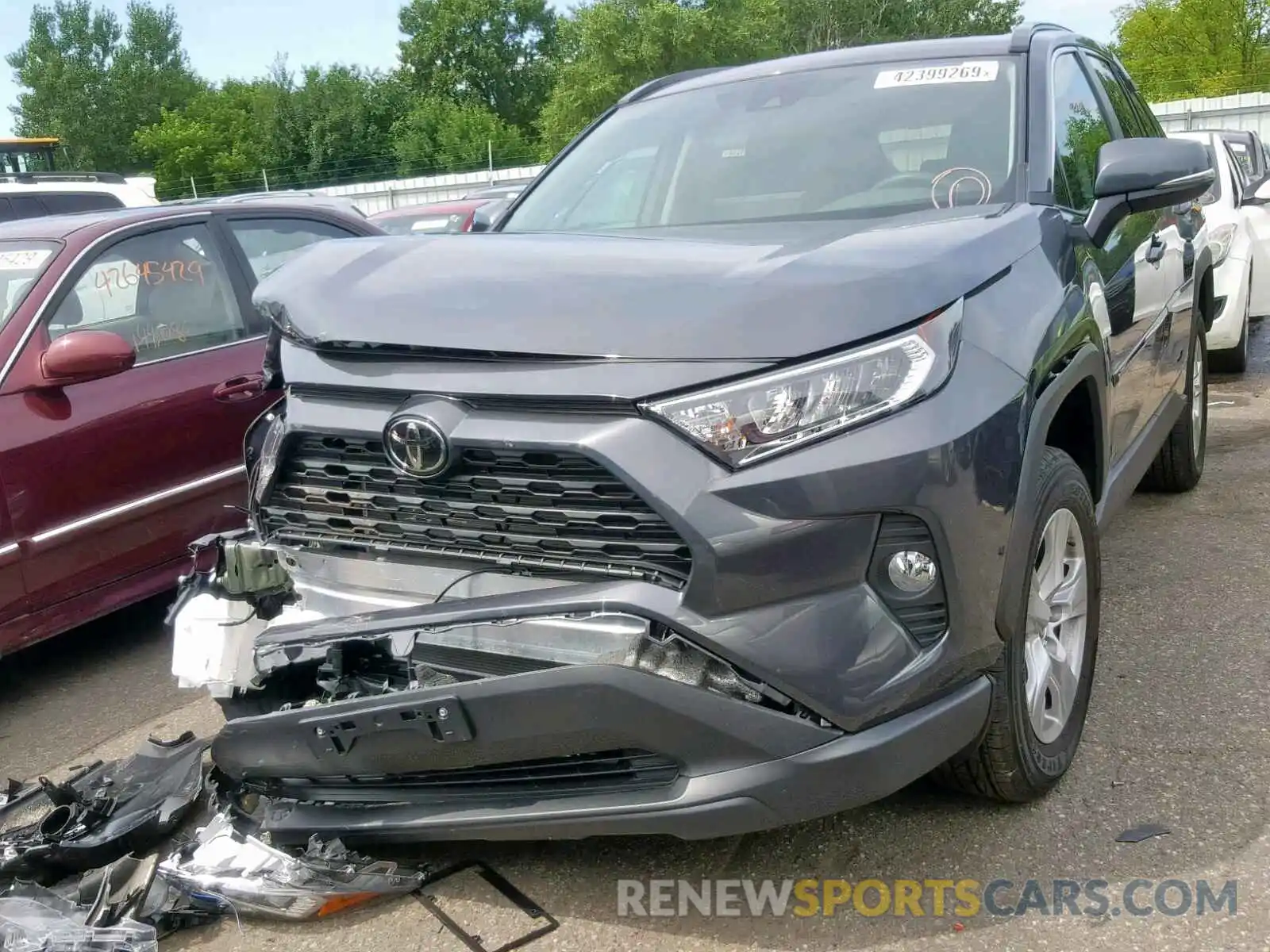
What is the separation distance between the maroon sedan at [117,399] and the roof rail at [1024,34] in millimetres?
2942

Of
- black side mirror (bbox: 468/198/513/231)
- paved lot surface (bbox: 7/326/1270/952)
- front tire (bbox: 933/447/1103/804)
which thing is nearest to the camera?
paved lot surface (bbox: 7/326/1270/952)

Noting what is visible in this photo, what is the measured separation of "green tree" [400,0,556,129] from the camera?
7669cm

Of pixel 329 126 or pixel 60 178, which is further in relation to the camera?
pixel 329 126

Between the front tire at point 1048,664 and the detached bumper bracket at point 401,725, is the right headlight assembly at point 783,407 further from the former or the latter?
the detached bumper bracket at point 401,725

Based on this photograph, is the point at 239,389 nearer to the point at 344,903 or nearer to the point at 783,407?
the point at 344,903

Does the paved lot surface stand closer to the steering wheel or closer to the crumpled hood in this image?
the crumpled hood

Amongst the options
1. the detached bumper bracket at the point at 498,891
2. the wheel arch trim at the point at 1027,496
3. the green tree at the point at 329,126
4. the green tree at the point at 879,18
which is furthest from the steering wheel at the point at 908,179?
the green tree at the point at 879,18

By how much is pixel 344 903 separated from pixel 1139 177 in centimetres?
259

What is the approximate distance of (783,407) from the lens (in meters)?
2.11

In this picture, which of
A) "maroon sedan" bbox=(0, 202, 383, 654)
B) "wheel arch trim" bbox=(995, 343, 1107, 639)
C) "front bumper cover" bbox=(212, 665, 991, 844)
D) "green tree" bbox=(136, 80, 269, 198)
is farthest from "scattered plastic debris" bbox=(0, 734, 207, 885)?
"green tree" bbox=(136, 80, 269, 198)

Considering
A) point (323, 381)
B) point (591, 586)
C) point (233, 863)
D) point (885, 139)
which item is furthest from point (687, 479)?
point (885, 139)

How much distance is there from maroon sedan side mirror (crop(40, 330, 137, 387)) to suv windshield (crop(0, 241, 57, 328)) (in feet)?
0.86

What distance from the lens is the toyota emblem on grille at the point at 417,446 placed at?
2.25 metres

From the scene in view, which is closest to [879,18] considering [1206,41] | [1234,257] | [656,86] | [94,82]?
[1206,41]
